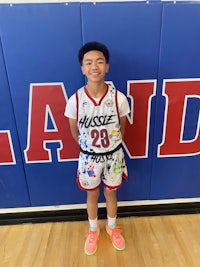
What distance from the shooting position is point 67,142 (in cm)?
131

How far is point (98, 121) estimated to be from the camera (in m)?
1.07

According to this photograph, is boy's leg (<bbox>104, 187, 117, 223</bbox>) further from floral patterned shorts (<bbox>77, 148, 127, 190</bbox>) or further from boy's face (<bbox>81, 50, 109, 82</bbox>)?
boy's face (<bbox>81, 50, 109, 82</bbox>)

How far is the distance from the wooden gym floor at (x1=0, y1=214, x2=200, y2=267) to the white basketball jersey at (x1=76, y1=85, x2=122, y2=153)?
592 mm

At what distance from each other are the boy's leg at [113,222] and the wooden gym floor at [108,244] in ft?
0.11

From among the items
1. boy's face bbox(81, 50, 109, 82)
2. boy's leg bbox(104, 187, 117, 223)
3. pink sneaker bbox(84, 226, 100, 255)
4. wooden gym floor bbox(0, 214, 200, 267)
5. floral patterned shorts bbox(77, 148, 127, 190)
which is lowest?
wooden gym floor bbox(0, 214, 200, 267)

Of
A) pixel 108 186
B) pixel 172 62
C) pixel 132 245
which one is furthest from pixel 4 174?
pixel 172 62

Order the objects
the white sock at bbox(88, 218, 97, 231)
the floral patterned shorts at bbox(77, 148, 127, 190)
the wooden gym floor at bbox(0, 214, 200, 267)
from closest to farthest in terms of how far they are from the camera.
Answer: the floral patterned shorts at bbox(77, 148, 127, 190) < the wooden gym floor at bbox(0, 214, 200, 267) < the white sock at bbox(88, 218, 97, 231)

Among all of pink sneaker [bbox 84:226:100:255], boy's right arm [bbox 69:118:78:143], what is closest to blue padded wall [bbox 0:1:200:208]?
boy's right arm [bbox 69:118:78:143]

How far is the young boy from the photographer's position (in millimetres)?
990

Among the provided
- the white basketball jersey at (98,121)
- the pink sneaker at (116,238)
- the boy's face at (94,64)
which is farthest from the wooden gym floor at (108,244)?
the boy's face at (94,64)

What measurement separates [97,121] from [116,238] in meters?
0.69

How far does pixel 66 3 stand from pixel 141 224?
1270mm

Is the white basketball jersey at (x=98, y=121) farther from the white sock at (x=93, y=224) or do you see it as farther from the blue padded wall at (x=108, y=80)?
the white sock at (x=93, y=224)

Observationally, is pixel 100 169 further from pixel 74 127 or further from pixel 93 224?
pixel 93 224
